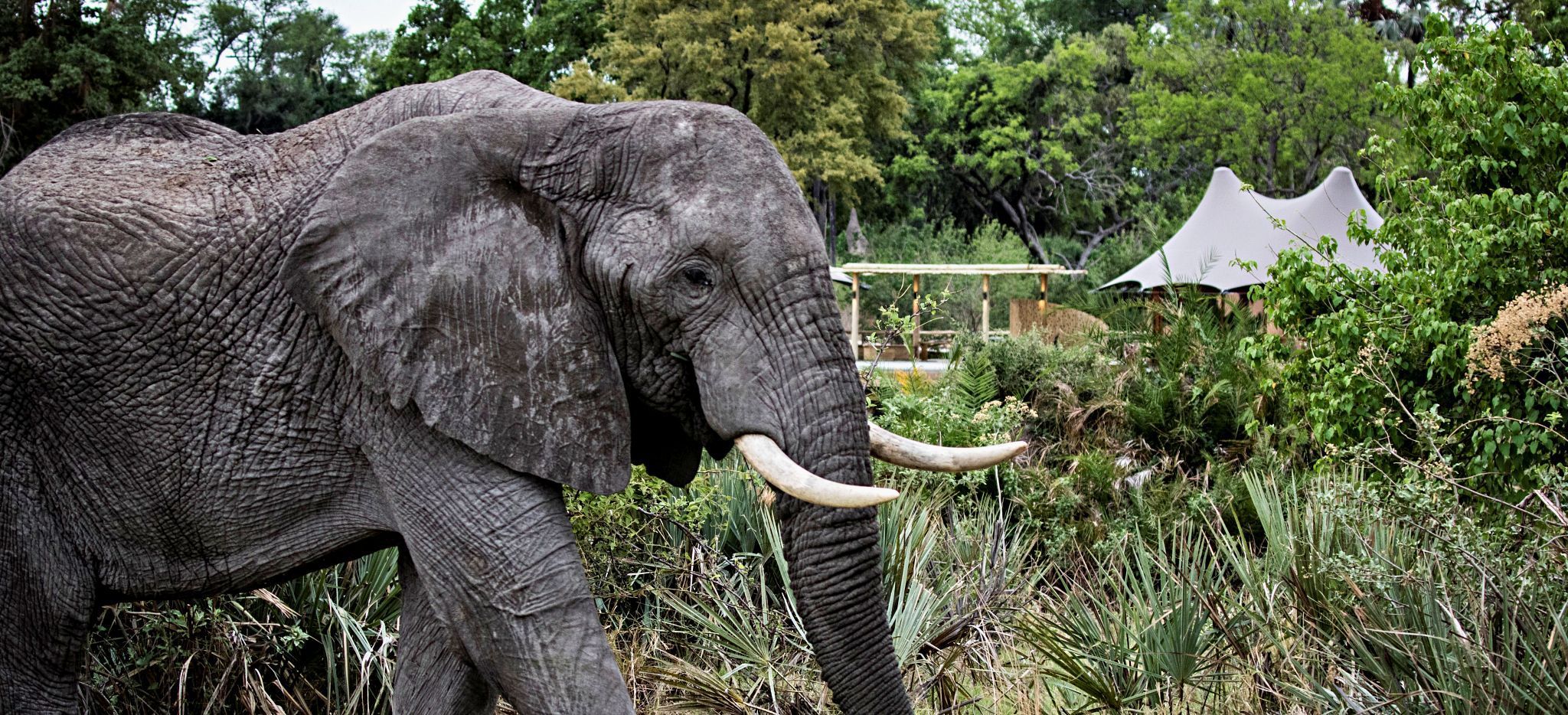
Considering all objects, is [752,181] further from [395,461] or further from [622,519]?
[622,519]

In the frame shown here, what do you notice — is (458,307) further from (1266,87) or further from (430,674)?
(1266,87)

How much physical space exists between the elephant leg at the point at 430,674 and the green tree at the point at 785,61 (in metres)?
25.0

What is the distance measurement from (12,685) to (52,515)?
49 cm

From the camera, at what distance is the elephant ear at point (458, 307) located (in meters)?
3.33

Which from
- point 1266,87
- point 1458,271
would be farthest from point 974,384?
point 1266,87

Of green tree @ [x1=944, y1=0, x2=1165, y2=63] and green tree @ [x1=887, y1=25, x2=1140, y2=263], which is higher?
green tree @ [x1=944, y1=0, x2=1165, y2=63]

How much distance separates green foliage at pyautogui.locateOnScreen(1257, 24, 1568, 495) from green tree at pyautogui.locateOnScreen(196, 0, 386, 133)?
1432 inches

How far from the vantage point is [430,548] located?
3.40m

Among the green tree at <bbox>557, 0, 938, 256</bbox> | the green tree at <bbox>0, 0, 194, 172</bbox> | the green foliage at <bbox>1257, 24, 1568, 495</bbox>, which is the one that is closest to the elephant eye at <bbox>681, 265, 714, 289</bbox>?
the green foliage at <bbox>1257, 24, 1568, 495</bbox>

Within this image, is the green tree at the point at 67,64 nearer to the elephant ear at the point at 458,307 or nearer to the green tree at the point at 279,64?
the green tree at the point at 279,64

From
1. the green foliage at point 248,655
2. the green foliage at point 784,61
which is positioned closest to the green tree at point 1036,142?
the green foliage at point 784,61

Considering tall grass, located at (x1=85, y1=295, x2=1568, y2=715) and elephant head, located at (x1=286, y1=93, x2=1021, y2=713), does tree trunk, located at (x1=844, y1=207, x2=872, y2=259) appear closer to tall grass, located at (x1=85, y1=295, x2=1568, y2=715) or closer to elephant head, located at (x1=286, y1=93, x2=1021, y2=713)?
tall grass, located at (x1=85, y1=295, x2=1568, y2=715)

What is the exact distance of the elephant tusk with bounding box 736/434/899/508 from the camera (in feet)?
10.3

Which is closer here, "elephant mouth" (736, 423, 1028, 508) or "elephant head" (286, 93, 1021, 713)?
"elephant mouth" (736, 423, 1028, 508)
